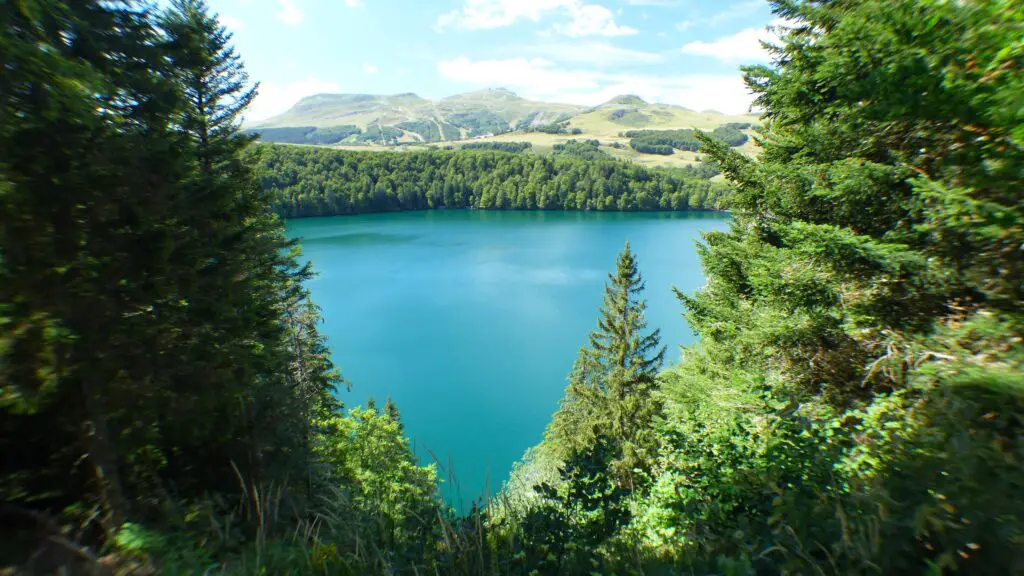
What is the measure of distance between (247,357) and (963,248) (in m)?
7.66

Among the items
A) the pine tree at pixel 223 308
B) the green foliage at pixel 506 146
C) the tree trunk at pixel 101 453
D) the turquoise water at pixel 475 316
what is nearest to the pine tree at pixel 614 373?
the turquoise water at pixel 475 316

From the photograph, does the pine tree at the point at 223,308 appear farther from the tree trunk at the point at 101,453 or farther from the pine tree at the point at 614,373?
the pine tree at the point at 614,373

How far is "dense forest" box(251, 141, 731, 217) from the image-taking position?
79.5 metres

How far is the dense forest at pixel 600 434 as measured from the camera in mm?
2109

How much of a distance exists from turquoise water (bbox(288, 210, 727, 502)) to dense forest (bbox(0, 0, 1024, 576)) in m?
3.39

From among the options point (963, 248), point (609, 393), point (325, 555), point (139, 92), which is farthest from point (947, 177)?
point (609, 393)

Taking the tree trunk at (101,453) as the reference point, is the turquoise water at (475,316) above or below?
below

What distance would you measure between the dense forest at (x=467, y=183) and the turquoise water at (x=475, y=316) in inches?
655

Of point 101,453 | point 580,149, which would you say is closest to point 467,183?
point 580,149

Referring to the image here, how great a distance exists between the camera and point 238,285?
19.5 ft

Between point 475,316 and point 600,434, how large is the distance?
2983 centimetres

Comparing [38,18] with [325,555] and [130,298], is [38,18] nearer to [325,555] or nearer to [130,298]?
[130,298]

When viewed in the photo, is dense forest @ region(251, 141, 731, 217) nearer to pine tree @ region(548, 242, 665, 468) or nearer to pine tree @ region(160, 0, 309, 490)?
pine tree @ region(548, 242, 665, 468)

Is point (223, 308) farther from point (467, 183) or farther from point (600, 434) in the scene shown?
point (467, 183)
